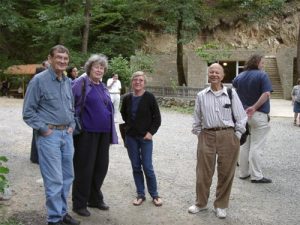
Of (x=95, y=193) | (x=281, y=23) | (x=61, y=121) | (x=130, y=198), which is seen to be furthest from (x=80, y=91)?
(x=281, y=23)

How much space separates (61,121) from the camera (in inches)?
176

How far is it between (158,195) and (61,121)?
6.84 ft

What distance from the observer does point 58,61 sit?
14.6 feet

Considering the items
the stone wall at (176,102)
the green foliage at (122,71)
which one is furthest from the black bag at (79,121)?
the green foliage at (122,71)

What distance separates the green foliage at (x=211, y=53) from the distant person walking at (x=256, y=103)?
1958cm

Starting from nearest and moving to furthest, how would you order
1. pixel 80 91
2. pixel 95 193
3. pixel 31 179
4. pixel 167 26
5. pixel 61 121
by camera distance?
pixel 61 121, pixel 80 91, pixel 95 193, pixel 31 179, pixel 167 26

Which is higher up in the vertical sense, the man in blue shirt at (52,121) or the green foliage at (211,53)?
the green foliage at (211,53)

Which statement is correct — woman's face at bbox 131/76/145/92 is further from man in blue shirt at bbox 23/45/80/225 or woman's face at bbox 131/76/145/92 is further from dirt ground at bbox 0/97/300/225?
dirt ground at bbox 0/97/300/225

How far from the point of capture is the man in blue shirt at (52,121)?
4.36 meters

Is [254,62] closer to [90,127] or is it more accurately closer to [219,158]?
[219,158]

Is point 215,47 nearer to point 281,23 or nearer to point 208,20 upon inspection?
point 208,20

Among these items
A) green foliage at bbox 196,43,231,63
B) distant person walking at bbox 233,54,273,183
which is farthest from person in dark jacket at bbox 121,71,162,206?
green foliage at bbox 196,43,231,63

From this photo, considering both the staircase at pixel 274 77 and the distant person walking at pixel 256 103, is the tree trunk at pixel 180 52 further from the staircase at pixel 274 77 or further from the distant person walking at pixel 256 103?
the distant person walking at pixel 256 103

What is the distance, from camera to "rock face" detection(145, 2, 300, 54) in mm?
30969
